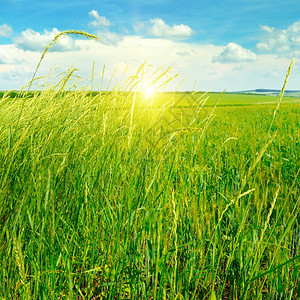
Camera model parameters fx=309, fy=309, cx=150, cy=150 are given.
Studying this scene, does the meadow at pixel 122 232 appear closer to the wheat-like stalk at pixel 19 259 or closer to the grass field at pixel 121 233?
the grass field at pixel 121 233

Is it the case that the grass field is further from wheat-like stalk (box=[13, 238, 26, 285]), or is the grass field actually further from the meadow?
wheat-like stalk (box=[13, 238, 26, 285])

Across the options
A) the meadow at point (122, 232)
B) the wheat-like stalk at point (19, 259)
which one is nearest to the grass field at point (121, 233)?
the meadow at point (122, 232)

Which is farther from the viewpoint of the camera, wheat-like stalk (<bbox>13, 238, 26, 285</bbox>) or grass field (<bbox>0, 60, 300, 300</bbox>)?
grass field (<bbox>0, 60, 300, 300</bbox>)

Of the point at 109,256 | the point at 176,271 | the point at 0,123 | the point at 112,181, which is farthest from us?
the point at 0,123

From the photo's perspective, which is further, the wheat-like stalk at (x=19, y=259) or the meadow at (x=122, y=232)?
the meadow at (x=122, y=232)

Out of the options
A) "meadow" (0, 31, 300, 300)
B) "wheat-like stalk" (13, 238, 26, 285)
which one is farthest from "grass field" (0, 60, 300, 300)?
"wheat-like stalk" (13, 238, 26, 285)

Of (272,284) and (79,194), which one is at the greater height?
(79,194)

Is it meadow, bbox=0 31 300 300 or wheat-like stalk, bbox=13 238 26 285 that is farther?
meadow, bbox=0 31 300 300

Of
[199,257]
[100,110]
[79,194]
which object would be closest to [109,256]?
[79,194]

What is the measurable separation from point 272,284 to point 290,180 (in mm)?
1463

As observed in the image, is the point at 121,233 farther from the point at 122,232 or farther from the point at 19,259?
the point at 19,259

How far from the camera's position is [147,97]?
233cm

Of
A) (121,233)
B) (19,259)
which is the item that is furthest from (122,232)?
(19,259)

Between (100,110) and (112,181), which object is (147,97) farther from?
(112,181)
